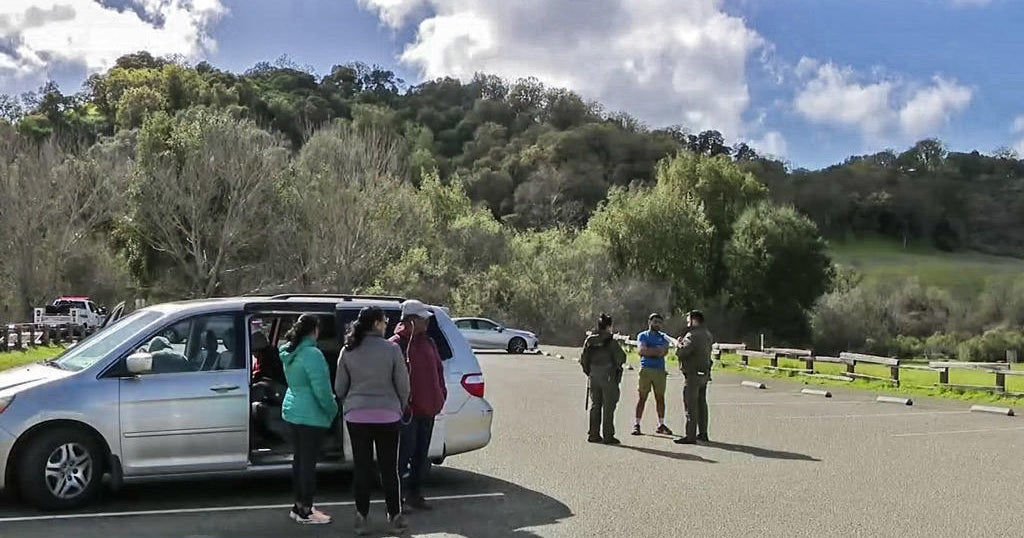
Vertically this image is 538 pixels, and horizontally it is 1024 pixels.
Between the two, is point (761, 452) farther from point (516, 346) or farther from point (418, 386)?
point (516, 346)

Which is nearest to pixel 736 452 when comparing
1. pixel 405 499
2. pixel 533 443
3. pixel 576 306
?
pixel 533 443

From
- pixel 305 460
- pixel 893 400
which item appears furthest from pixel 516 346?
pixel 305 460

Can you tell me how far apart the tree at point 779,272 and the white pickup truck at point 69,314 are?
116 ft

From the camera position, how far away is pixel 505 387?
23.5 metres

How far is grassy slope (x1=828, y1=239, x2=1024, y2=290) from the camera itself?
86438mm

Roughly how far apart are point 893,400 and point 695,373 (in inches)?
343

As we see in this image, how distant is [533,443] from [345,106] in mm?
95958

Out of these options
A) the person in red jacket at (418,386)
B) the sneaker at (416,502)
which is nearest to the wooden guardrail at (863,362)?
the sneaker at (416,502)

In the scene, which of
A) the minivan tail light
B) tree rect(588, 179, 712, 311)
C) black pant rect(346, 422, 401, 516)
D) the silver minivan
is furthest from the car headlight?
tree rect(588, 179, 712, 311)

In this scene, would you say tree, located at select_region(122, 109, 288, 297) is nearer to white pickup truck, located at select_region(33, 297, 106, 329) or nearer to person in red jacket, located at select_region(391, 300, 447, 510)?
white pickup truck, located at select_region(33, 297, 106, 329)

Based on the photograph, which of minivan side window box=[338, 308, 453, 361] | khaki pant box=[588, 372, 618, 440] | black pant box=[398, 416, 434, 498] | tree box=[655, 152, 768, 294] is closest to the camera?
black pant box=[398, 416, 434, 498]

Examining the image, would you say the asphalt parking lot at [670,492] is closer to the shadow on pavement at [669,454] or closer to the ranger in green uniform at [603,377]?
the shadow on pavement at [669,454]

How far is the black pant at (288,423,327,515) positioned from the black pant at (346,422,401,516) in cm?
47

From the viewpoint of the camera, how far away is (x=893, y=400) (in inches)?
834
